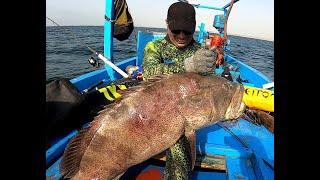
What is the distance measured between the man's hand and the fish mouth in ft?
1.30

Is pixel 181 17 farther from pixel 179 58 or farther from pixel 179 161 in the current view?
pixel 179 161

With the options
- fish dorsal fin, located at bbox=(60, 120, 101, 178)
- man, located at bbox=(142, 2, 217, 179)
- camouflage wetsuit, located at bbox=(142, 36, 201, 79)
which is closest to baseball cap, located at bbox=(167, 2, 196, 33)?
man, located at bbox=(142, 2, 217, 179)

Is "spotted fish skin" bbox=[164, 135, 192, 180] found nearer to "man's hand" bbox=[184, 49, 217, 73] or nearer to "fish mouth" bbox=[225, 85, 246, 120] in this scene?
"fish mouth" bbox=[225, 85, 246, 120]

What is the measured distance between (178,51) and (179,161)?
1610 millimetres

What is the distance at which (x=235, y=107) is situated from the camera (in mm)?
2846

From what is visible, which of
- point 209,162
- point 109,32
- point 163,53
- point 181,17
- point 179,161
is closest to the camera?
point 179,161

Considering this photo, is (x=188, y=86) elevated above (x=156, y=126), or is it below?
above

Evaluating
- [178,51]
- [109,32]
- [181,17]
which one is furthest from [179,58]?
[109,32]

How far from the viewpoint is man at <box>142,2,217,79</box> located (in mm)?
2678
